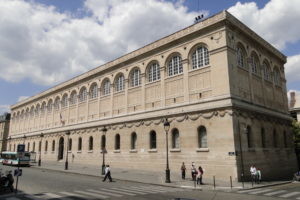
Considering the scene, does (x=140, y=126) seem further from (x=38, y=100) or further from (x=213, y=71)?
(x=38, y=100)

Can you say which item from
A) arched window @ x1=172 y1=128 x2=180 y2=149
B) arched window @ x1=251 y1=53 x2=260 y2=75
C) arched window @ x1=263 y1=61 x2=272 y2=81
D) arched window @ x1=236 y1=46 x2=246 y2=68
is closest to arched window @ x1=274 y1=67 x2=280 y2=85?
arched window @ x1=263 y1=61 x2=272 y2=81

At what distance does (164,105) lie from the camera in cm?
3086

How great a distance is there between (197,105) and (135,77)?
12.2m

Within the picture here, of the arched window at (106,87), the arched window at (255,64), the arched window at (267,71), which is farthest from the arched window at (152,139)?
the arched window at (267,71)

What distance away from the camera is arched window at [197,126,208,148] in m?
26.4

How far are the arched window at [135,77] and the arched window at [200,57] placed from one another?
9267mm

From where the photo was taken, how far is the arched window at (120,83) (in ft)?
126

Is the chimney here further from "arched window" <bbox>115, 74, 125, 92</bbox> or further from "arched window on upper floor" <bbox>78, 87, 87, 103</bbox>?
"arched window on upper floor" <bbox>78, 87, 87, 103</bbox>

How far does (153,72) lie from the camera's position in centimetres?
3381

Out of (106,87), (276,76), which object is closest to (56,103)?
(106,87)

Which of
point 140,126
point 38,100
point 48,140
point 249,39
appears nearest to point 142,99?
point 140,126

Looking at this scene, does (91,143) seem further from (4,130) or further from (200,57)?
(4,130)

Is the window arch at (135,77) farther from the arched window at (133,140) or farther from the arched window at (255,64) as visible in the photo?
the arched window at (255,64)

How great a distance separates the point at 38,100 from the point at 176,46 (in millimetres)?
42737
